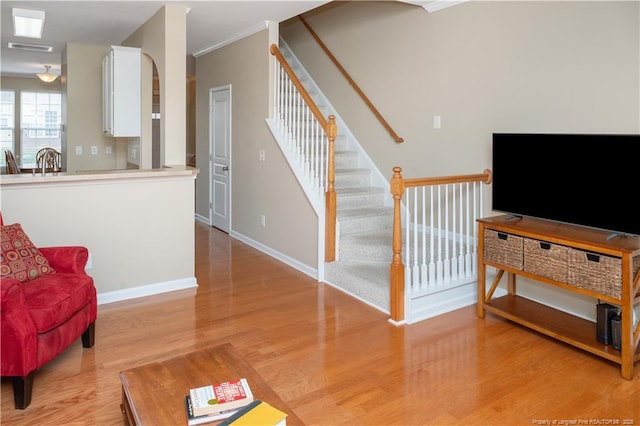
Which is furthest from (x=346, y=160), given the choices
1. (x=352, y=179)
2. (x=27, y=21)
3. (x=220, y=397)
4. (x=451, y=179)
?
(x=220, y=397)

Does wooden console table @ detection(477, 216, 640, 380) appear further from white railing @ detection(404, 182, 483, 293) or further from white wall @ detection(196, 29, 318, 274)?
white wall @ detection(196, 29, 318, 274)

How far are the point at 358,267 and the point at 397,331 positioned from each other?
3.30ft

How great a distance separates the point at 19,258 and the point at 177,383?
5.21 feet

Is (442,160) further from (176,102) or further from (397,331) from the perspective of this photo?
(176,102)

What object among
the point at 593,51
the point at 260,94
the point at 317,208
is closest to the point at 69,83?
the point at 260,94

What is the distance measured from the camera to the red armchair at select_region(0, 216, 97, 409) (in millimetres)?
2457

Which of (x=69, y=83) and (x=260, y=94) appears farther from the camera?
(x=69, y=83)

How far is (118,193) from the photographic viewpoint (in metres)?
4.01

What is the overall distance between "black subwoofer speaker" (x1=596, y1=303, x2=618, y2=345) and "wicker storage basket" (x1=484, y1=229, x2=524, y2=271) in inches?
22.2

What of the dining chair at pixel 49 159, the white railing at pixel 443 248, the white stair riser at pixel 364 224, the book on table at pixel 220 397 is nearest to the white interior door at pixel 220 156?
the dining chair at pixel 49 159

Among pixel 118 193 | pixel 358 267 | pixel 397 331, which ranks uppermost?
pixel 118 193

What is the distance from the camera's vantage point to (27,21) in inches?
179

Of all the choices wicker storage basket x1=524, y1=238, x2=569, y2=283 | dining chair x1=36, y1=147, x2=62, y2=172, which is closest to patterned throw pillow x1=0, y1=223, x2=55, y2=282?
dining chair x1=36, y1=147, x2=62, y2=172

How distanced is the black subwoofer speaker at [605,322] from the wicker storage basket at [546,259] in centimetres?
28
